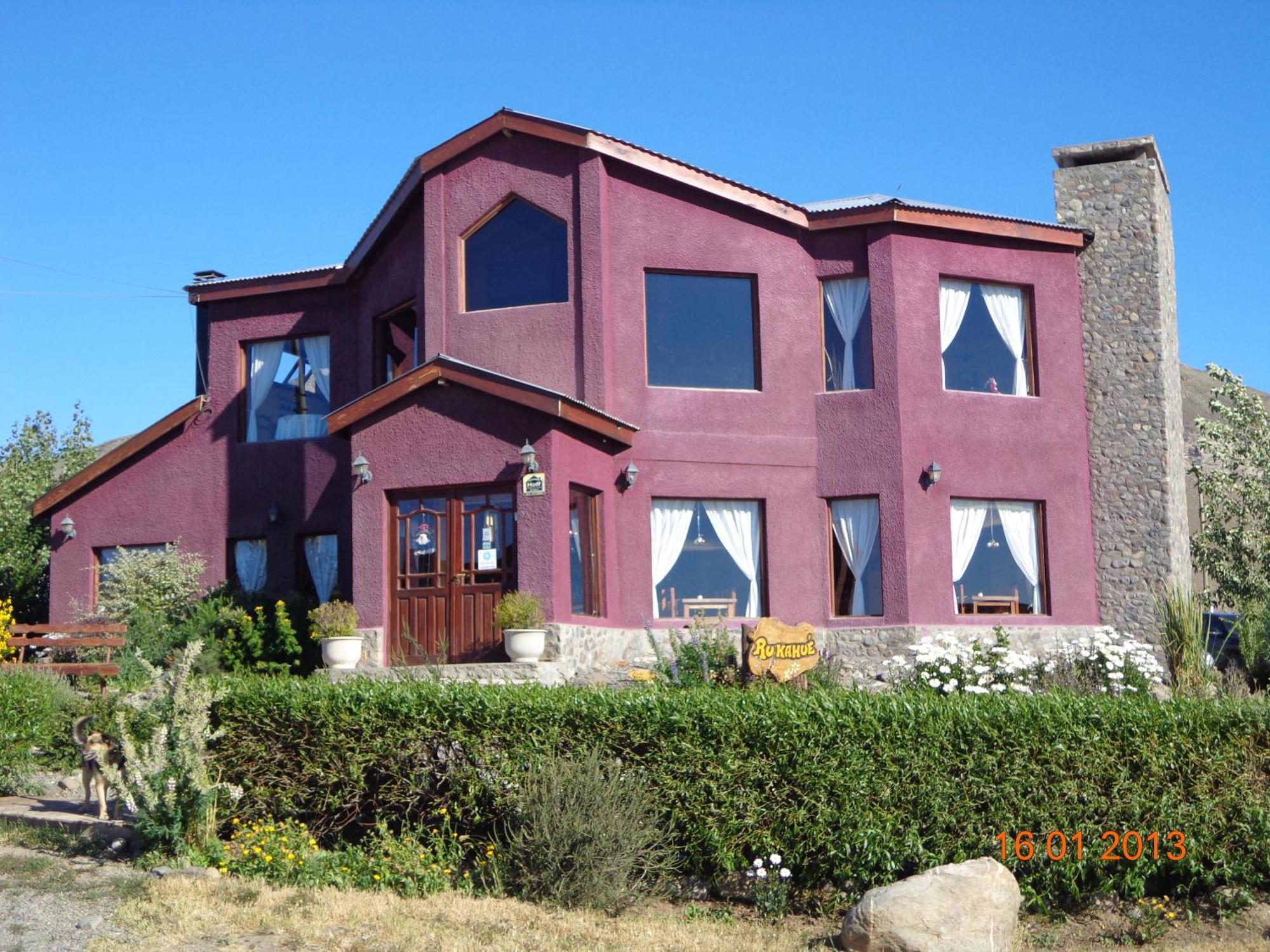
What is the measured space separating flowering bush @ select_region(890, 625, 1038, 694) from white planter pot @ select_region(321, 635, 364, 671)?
20.2 ft

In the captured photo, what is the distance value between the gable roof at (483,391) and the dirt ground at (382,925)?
7198mm

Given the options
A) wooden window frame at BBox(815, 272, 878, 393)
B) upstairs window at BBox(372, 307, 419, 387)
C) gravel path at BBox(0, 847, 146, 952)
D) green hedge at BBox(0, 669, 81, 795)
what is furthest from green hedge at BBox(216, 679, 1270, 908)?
upstairs window at BBox(372, 307, 419, 387)

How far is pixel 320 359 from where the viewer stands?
2075cm

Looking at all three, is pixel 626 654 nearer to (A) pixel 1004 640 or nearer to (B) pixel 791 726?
(A) pixel 1004 640

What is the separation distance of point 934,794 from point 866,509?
9.35 meters

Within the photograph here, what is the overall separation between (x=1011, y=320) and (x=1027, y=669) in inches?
277

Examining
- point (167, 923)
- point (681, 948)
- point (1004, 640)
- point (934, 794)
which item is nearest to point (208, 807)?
point (167, 923)

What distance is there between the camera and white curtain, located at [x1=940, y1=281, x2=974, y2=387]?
18.9 meters

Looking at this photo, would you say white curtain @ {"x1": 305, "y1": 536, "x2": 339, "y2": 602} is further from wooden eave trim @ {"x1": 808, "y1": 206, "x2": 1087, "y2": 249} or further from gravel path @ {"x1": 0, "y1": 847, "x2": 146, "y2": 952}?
gravel path @ {"x1": 0, "y1": 847, "x2": 146, "y2": 952}

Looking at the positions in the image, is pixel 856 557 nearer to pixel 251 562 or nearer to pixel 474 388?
pixel 474 388

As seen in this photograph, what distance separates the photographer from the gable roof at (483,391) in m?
15.7

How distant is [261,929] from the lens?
8734mm

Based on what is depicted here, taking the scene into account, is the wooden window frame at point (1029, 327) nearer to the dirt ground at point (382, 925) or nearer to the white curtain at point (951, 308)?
the white curtain at point (951, 308)
